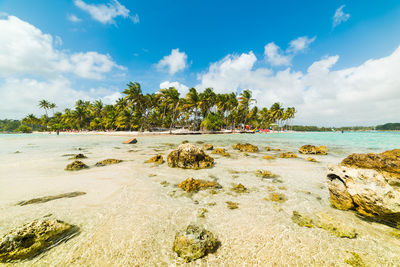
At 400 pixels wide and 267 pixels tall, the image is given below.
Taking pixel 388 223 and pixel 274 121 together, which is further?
pixel 274 121

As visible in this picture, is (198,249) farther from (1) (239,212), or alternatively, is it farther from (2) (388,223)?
(2) (388,223)

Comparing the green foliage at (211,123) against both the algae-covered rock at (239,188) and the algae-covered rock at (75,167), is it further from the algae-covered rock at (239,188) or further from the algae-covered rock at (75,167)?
the algae-covered rock at (239,188)

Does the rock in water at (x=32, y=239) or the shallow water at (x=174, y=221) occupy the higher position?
the rock in water at (x=32, y=239)

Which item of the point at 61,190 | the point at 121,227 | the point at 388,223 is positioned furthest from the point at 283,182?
the point at 61,190

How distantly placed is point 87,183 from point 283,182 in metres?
7.70

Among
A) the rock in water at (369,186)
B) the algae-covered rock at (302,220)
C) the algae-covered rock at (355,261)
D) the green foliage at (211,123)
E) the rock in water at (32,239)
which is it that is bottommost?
the algae-covered rock at (302,220)

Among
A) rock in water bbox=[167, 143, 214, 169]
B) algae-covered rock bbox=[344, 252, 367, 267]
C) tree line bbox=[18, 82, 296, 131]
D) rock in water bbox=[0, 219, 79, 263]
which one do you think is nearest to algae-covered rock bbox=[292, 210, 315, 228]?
algae-covered rock bbox=[344, 252, 367, 267]

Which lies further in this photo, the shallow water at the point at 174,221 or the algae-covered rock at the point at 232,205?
the algae-covered rock at the point at 232,205

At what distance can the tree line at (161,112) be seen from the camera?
49406 millimetres

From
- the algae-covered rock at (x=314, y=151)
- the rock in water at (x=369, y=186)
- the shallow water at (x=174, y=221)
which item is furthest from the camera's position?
the algae-covered rock at (x=314, y=151)

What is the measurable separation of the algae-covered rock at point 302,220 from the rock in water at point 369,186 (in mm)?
1296

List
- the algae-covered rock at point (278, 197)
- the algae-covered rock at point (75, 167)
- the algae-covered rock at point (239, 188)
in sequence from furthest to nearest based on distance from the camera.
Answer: the algae-covered rock at point (75, 167) < the algae-covered rock at point (239, 188) < the algae-covered rock at point (278, 197)

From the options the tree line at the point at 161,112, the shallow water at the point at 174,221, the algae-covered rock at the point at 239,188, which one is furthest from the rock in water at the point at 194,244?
the tree line at the point at 161,112

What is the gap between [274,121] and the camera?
95.6 meters
